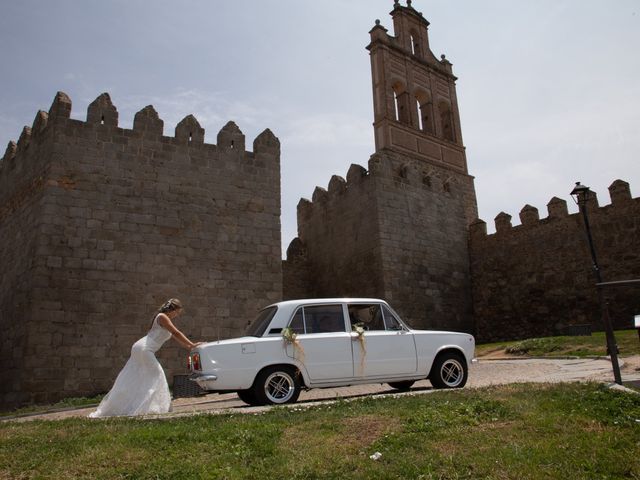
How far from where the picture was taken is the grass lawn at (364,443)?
411cm

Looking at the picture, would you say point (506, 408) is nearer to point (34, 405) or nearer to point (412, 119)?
point (34, 405)

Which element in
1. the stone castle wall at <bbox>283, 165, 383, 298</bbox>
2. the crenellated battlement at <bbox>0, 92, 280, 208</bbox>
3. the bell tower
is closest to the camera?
the crenellated battlement at <bbox>0, 92, 280, 208</bbox>

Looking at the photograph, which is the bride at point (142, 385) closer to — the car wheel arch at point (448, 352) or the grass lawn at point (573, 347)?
the car wheel arch at point (448, 352)

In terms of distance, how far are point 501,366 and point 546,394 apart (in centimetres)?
621

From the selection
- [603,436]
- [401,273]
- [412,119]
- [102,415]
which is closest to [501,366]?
[401,273]

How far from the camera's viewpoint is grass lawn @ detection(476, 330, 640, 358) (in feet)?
40.8

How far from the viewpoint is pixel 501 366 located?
475 inches

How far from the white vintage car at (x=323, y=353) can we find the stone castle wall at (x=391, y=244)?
27.0 feet

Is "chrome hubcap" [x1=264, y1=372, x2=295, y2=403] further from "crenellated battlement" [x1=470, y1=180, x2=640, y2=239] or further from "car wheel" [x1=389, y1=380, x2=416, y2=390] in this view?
"crenellated battlement" [x1=470, y1=180, x2=640, y2=239]

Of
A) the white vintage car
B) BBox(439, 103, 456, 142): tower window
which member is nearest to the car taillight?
the white vintage car

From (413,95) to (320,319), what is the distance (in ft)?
85.8

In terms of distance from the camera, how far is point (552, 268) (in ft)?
60.5

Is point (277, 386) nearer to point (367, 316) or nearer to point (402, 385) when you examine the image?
point (367, 316)

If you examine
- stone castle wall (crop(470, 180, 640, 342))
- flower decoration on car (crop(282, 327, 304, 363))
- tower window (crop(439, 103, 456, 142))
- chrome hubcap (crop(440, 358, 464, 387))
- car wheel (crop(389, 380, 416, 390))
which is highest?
tower window (crop(439, 103, 456, 142))
